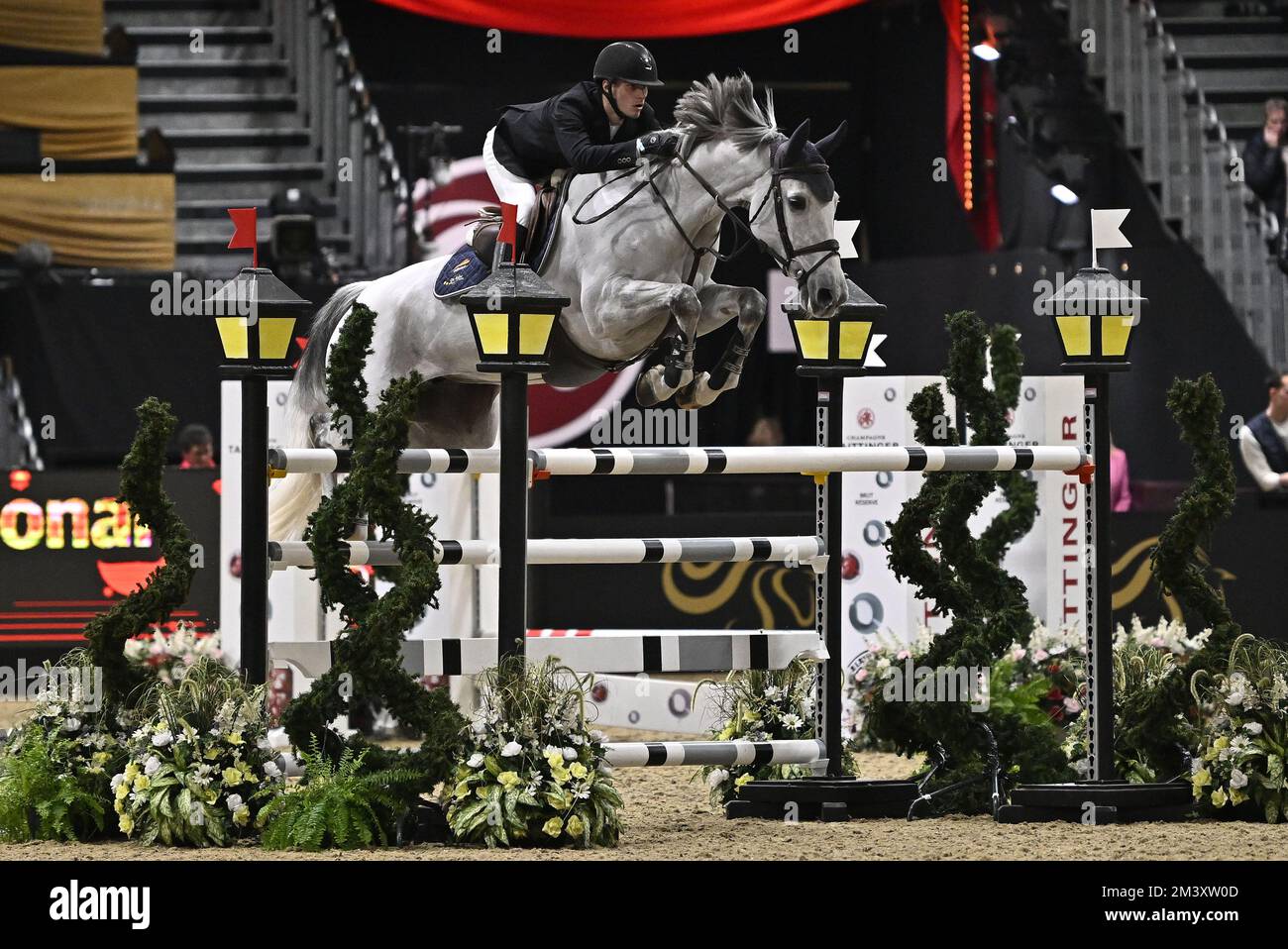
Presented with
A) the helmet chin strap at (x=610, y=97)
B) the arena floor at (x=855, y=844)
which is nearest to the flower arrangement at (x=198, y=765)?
the arena floor at (x=855, y=844)

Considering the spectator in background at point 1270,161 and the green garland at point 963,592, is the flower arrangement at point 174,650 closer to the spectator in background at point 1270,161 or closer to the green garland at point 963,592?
the green garland at point 963,592

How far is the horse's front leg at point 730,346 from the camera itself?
594 cm

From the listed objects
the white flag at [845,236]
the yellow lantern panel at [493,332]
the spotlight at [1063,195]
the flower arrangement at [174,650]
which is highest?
the spotlight at [1063,195]

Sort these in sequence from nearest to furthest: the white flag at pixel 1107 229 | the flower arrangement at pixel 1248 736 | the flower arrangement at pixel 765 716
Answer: the white flag at pixel 1107 229 → the flower arrangement at pixel 1248 736 → the flower arrangement at pixel 765 716

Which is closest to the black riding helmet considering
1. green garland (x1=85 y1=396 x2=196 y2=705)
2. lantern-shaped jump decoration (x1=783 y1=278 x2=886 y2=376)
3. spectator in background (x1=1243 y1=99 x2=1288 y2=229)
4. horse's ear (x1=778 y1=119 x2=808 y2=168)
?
horse's ear (x1=778 y1=119 x2=808 y2=168)

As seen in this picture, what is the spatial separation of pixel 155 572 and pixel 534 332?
4.02ft

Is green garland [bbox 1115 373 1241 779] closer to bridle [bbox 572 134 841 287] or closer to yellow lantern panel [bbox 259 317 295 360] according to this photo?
bridle [bbox 572 134 841 287]

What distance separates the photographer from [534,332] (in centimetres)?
512

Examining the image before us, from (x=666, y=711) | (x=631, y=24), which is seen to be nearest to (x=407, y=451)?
(x=666, y=711)

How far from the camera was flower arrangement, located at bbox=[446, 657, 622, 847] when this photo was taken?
16.1 feet

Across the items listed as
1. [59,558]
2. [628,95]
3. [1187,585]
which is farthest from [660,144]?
[59,558]

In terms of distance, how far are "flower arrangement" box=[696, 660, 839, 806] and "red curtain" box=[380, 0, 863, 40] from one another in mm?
7920

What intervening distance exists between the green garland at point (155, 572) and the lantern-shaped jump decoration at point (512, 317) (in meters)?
0.87

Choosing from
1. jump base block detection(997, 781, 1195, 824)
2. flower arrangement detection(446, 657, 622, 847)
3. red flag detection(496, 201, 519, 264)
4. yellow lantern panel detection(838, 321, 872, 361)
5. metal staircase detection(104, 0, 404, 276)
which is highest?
metal staircase detection(104, 0, 404, 276)
